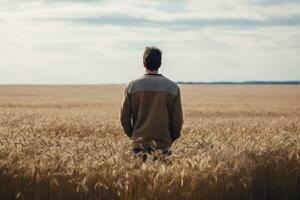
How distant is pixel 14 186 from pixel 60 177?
0.54 metres

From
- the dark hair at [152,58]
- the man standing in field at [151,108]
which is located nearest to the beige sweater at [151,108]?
the man standing in field at [151,108]

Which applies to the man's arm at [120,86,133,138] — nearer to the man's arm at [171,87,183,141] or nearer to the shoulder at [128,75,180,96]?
the shoulder at [128,75,180,96]

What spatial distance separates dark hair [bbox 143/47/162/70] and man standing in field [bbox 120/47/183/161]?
1 centimetres

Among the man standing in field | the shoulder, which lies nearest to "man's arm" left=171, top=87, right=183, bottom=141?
the man standing in field

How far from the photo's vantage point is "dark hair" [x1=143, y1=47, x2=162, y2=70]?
768 centimetres

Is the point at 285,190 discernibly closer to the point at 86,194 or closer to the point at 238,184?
the point at 238,184

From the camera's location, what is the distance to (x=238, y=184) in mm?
7281

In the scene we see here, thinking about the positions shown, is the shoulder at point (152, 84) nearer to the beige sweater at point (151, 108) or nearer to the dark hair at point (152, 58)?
the beige sweater at point (151, 108)

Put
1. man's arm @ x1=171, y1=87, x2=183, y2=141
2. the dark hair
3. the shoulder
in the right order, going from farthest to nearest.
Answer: man's arm @ x1=171, y1=87, x2=183, y2=141
the shoulder
the dark hair

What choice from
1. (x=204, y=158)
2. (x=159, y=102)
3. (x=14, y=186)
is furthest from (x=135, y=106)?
(x=14, y=186)

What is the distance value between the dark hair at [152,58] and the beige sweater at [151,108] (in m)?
0.14

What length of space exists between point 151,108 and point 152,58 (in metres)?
0.66

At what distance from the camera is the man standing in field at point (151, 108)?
25.8 feet

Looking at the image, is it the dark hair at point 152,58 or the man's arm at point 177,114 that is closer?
the dark hair at point 152,58
